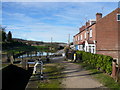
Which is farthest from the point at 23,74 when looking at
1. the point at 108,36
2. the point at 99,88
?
the point at 108,36

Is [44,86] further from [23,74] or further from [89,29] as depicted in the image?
[89,29]

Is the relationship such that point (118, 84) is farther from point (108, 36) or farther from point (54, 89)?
point (108, 36)

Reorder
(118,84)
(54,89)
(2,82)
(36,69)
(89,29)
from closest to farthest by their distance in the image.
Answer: (54,89) → (118,84) → (2,82) → (36,69) → (89,29)

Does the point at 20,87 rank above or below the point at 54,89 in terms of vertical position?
below

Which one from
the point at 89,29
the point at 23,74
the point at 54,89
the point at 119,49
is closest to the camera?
the point at 54,89

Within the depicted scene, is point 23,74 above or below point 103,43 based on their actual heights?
below

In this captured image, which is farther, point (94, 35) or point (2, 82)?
point (94, 35)

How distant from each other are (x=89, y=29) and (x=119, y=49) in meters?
6.57

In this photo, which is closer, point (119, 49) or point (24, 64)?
point (24, 64)

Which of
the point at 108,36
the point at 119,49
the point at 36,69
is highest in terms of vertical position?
the point at 108,36

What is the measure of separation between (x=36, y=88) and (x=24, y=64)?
817 cm

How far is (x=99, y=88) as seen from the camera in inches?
294

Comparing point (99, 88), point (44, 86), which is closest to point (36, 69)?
point (44, 86)

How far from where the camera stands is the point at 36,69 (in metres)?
11.4
